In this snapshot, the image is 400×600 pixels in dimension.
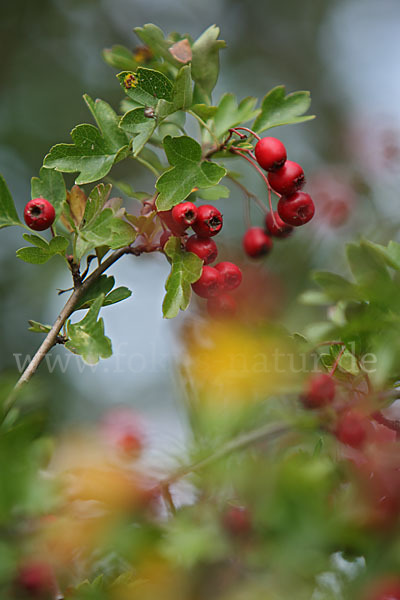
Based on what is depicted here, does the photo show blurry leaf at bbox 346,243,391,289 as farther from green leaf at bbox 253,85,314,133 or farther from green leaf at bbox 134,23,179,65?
green leaf at bbox 134,23,179,65

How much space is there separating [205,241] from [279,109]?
24 centimetres

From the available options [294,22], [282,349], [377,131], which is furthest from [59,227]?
[294,22]

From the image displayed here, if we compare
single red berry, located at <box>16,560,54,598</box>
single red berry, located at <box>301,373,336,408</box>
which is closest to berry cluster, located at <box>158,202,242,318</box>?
single red berry, located at <box>301,373,336,408</box>

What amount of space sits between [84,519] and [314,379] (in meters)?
0.29

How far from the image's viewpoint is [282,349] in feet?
2.65

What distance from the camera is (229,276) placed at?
87cm

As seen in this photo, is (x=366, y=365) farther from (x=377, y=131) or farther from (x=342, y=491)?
(x=377, y=131)

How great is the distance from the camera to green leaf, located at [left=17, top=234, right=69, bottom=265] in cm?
73

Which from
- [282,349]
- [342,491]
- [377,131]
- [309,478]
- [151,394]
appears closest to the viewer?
[309,478]

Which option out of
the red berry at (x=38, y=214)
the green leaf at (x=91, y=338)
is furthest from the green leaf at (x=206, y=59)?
the green leaf at (x=91, y=338)

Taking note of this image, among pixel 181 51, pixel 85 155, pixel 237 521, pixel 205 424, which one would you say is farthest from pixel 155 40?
pixel 237 521

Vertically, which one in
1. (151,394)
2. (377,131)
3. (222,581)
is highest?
(377,131)

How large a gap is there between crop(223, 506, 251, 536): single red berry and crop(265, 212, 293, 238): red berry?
592 millimetres

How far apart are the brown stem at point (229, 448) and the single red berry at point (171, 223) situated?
28 centimetres
